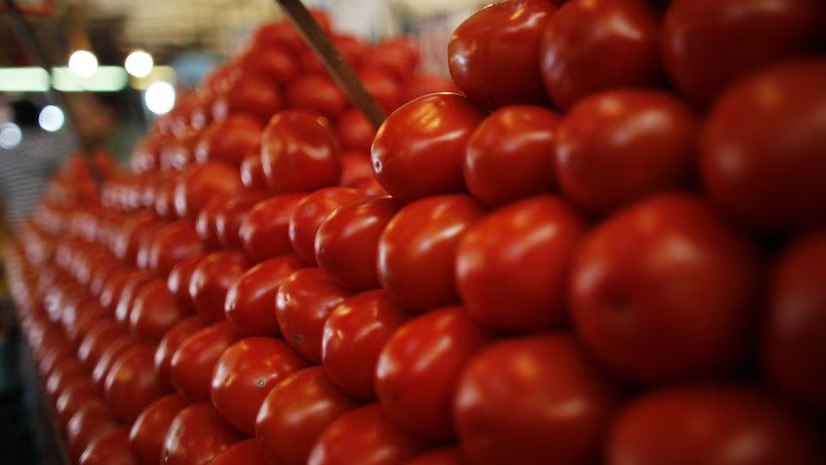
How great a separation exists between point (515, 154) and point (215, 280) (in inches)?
37.2

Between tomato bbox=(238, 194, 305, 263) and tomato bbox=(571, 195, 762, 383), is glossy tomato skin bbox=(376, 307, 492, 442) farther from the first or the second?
tomato bbox=(238, 194, 305, 263)

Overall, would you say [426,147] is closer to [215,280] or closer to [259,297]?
[259,297]

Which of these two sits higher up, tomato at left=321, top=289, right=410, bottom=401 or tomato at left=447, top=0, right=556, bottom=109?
tomato at left=447, top=0, right=556, bottom=109

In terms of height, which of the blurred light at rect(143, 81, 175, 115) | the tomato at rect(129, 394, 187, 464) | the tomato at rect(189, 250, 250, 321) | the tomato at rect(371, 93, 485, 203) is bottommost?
the tomato at rect(129, 394, 187, 464)

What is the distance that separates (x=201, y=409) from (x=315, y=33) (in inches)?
33.9

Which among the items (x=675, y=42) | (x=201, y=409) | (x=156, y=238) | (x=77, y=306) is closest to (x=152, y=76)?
(x=77, y=306)

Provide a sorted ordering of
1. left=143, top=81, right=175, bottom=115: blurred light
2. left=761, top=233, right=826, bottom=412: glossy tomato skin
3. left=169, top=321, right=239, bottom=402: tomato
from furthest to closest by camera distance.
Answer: left=143, top=81, right=175, bottom=115: blurred light → left=169, top=321, right=239, bottom=402: tomato → left=761, top=233, right=826, bottom=412: glossy tomato skin

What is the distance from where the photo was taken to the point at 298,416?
108cm

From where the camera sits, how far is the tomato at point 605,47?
2.56 feet

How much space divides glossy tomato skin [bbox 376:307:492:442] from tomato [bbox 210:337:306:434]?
44 centimetres

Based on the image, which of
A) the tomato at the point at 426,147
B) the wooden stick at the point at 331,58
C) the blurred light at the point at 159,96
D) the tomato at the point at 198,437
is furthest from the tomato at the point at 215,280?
the blurred light at the point at 159,96

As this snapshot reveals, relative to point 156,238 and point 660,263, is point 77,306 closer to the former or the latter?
point 156,238

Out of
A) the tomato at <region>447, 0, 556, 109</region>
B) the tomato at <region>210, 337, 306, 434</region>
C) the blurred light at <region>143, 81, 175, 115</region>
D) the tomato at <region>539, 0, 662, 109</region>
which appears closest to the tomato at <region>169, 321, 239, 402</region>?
the tomato at <region>210, 337, 306, 434</region>

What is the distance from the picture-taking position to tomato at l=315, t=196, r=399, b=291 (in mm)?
1088
